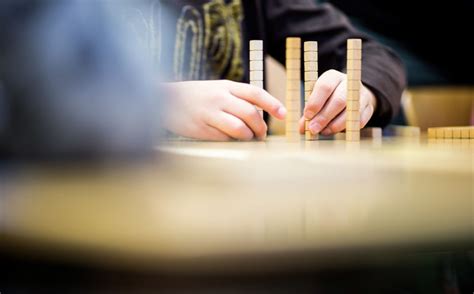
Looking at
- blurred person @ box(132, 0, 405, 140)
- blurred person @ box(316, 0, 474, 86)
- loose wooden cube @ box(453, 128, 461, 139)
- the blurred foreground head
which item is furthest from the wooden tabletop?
blurred person @ box(316, 0, 474, 86)

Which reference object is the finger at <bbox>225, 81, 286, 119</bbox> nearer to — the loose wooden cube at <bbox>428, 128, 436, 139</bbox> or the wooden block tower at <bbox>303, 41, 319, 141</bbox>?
the wooden block tower at <bbox>303, 41, 319, 141</bbox>

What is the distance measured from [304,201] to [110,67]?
0.50 feet

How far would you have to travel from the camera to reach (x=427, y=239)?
0.24 meters

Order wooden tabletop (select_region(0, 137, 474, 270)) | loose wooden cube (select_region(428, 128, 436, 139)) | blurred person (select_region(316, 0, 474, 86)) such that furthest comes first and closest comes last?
blurred person (select_region(316, 0, 474, 86))
loose wooden cube (select_region(428, 128, 436, 139))
wooden tabletop (select_region(0, 137, 474, 270))

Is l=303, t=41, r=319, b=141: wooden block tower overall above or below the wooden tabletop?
above

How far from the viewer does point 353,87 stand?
23.5 inches

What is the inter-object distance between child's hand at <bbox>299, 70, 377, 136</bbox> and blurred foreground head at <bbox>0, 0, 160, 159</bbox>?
0.24 metres

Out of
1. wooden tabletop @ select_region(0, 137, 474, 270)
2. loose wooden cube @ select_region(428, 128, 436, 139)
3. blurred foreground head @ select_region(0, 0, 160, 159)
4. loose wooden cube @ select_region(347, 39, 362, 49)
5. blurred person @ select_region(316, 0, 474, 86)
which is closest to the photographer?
wooden tabletop @ select_region(0, 137, 474, 270)

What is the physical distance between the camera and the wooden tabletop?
22 centimetres

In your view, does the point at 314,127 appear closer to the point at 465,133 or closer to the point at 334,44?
the point at 465,133

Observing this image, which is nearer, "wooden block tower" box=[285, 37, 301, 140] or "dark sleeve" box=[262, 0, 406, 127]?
"wooden block tower" box=[285, 37, 301, 140]

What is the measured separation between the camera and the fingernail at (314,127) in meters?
0.62

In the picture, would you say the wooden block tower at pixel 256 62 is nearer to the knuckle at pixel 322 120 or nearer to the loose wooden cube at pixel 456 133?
the knuckle at pixel 322 120

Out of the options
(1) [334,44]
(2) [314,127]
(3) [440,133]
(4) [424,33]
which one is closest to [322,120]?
(2) [314,127]
